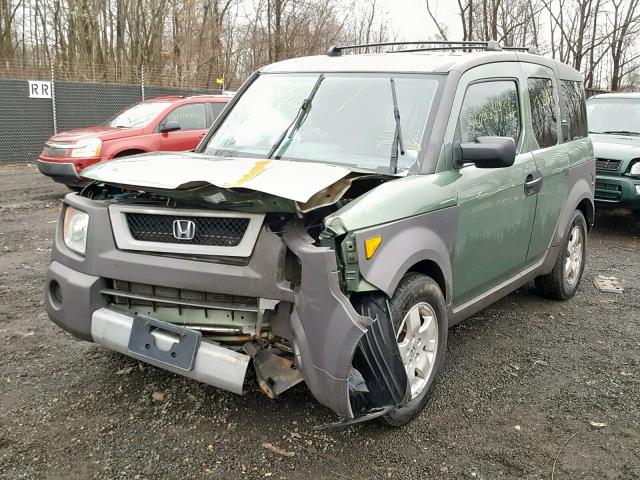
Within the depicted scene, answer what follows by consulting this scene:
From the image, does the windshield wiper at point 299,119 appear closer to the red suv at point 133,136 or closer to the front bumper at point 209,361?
the front bumper at point 209,361

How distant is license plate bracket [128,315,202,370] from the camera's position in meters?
2.86

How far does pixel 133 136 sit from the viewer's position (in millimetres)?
9719

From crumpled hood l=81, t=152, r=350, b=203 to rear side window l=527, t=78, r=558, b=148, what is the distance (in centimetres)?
214

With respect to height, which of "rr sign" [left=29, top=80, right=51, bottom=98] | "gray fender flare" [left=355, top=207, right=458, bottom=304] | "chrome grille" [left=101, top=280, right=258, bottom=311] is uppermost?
"rr sign" [left=29, top=80, right=51, bottom=98]

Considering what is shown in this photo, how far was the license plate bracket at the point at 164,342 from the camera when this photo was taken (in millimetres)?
2857

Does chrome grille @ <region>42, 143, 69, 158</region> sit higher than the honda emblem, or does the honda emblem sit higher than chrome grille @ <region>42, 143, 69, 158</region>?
chrome grille @ <region>42, 143, 69, 158</region>

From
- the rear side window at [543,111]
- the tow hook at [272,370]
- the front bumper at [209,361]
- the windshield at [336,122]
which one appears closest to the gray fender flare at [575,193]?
the rear side window at [543,111]

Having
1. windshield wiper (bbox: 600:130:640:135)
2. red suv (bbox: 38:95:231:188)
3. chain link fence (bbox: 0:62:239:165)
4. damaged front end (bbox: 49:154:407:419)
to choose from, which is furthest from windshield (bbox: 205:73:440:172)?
chain link fence (bbox: 0:62:239:165)

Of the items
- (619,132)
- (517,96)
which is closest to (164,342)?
(517,96)

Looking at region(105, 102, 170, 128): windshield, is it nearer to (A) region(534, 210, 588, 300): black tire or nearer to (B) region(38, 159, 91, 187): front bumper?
(B) region(38, 159, 91, 187): front bumper

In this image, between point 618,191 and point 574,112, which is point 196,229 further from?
point 618,191

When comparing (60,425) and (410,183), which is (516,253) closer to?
(410,183)

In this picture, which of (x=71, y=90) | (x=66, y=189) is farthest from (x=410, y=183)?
(x=71, y=90)

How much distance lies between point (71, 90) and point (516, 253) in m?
13.8
